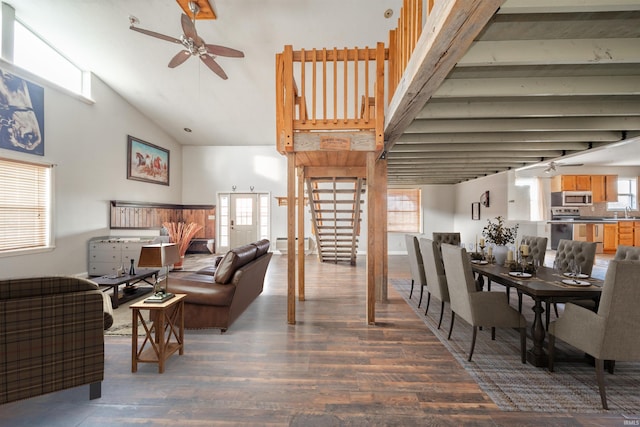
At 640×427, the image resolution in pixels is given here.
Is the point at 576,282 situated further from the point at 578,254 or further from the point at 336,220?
the point at 336,220

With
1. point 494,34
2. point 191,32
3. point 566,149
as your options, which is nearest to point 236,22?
point 191,32

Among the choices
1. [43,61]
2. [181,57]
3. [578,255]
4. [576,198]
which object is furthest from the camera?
[576,198]

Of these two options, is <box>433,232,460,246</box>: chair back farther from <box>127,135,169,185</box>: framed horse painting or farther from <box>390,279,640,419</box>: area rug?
<box>127,135,169,185</box>: framed horse painting

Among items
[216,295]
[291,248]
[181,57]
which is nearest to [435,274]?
[291,248]

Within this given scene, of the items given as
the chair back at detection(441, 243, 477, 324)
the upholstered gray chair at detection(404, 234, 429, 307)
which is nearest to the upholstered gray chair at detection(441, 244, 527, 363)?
the chair back at detection(441, 243, 477, 324)

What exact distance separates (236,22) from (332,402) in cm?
519

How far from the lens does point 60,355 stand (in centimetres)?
177

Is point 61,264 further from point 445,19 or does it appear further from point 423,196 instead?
point 423,196

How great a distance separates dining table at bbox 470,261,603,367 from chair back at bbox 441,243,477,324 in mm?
432

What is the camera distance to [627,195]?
7895 millimetres

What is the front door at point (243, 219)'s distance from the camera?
8.77 metres

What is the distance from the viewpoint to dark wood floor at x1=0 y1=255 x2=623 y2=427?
1757 mm

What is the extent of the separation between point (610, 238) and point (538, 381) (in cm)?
828

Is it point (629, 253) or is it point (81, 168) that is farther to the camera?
point (81, 168)
